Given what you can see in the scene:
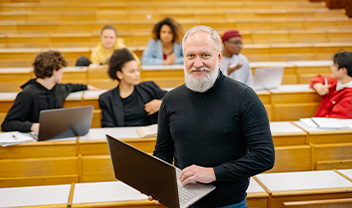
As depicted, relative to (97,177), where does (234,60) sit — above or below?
above

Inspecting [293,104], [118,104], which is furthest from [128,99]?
[293,104]

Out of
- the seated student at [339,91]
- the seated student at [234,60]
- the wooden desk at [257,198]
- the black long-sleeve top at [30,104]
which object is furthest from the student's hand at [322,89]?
the black long-sleeve top at [30,104]

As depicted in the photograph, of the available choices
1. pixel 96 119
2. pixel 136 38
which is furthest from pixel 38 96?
pixel 136 38

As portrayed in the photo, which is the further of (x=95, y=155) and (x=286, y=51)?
(x=286, y=51)

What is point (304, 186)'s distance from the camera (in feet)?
1.66

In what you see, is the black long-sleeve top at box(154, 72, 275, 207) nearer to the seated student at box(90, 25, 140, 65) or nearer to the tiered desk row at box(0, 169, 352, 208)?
the tiered desk row at box(0, 169, 352, 208)

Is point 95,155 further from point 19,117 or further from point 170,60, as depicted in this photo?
point 170,60

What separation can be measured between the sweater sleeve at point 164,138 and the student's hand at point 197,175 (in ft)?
0.20

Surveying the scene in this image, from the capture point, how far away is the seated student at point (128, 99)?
761 millimetres

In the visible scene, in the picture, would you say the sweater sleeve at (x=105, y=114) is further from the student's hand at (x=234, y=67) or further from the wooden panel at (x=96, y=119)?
the student's hand at (x=234, y=67)

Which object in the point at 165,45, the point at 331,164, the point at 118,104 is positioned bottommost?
the point at 331,164

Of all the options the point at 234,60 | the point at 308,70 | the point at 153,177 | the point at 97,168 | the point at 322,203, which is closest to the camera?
the point at 153,177

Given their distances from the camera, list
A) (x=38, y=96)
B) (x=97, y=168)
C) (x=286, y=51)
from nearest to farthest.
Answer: (x=97, y=168), (x=38, y=96), (x=286, y=51)

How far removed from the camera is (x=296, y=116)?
0.90 m
